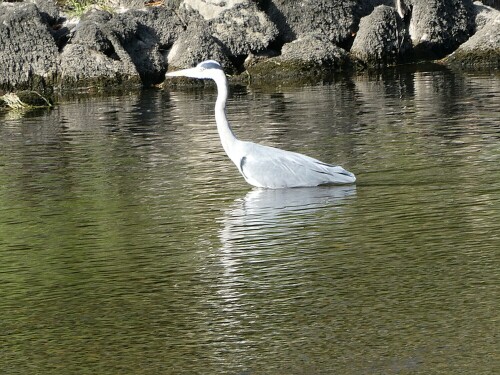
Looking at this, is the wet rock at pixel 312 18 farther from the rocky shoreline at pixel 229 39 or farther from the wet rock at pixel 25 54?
the wet rock at pixel 25 54

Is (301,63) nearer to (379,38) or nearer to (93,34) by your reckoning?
(379,38)

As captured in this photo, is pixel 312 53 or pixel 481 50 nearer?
pixel 312 53

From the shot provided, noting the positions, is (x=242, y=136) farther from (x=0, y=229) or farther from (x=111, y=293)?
(x=111, y=293)

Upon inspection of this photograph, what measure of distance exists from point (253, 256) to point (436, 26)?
22.7 meters

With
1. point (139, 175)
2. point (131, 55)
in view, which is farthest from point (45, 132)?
point (131, 55)

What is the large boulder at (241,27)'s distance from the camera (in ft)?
98.9

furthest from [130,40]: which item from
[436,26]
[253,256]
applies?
[253,256]

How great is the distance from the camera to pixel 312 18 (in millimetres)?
30984

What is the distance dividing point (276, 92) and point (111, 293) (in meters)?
17.1

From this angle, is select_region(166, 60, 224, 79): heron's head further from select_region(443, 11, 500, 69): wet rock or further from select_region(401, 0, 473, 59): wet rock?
select_region(401, 0, 473, 59): wet rock

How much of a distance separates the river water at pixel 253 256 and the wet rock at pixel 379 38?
12.3 m

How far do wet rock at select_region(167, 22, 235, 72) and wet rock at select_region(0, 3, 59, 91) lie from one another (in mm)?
2941

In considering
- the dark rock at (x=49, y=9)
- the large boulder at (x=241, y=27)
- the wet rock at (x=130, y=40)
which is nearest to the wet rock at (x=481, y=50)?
the large boulder at (x=241, y=27)

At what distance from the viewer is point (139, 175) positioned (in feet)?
46.3
